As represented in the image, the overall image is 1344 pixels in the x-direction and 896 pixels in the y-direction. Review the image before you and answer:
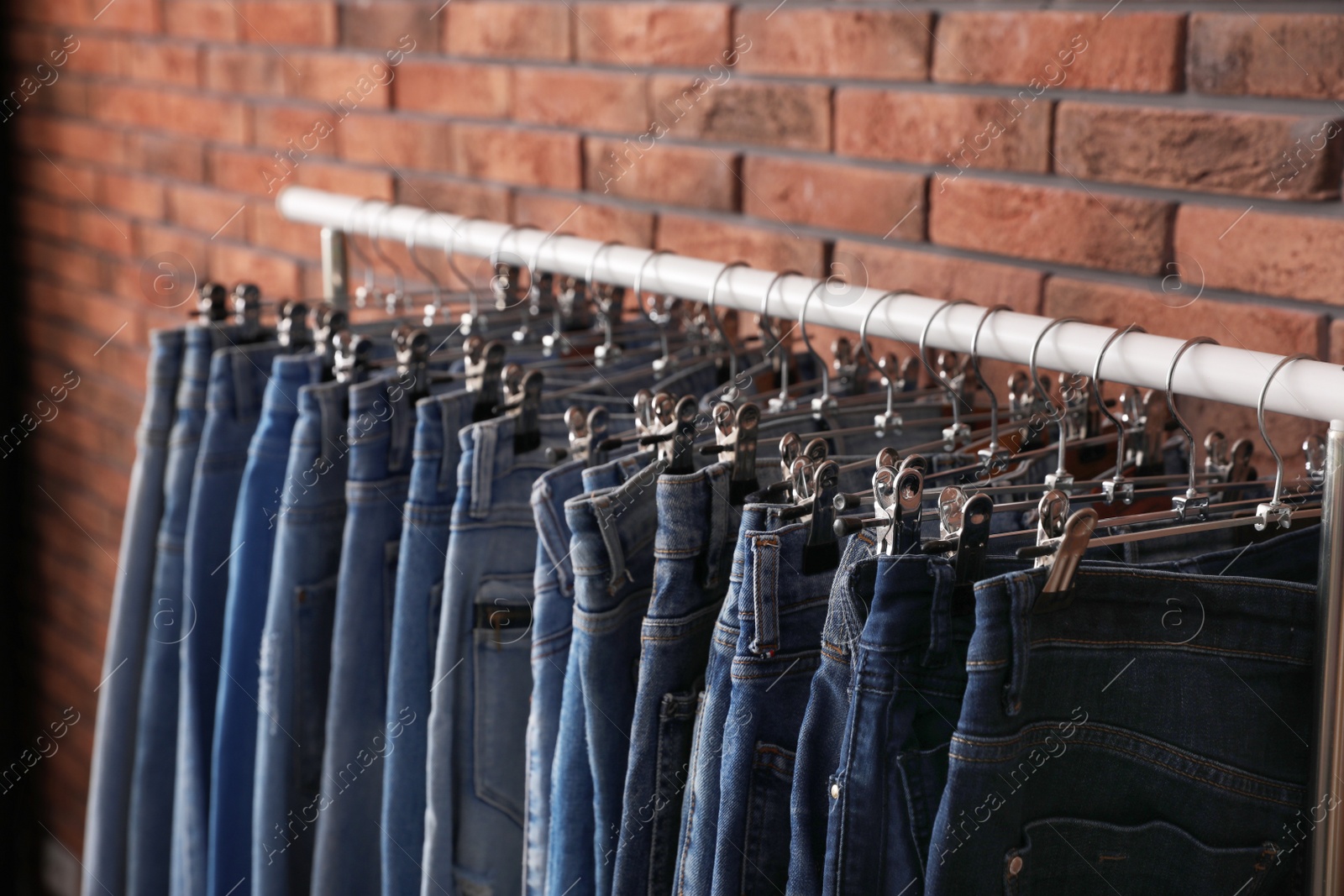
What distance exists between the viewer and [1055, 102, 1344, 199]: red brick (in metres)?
0.91

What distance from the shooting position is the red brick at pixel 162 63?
2.20m

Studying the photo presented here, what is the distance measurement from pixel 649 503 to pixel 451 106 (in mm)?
1055

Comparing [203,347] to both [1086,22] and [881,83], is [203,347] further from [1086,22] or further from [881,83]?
[1086,22]

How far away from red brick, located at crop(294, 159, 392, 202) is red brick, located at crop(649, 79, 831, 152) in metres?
0.59

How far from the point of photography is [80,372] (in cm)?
263

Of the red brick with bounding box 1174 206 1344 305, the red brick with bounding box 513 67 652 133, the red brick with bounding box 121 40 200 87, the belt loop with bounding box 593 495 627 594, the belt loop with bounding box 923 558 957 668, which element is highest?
the red brick with bounding box 121 40 200 87

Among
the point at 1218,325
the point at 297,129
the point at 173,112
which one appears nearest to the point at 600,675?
the point at 1218,325

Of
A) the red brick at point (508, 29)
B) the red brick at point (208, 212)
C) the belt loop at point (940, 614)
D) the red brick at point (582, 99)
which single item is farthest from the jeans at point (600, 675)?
the red brick at point (208, 212)

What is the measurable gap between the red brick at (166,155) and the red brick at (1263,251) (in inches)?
70.5

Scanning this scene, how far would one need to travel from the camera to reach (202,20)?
2.13 metres

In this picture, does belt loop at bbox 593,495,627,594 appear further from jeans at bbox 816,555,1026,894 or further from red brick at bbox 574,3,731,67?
red brick at bbox 574,3,731,67

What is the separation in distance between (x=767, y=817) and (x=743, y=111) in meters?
0.85

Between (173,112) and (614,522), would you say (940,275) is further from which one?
(173,112)

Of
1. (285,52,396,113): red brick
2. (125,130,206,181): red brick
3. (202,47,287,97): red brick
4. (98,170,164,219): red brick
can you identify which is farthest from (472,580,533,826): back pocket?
(98,170,164,219): red brick
